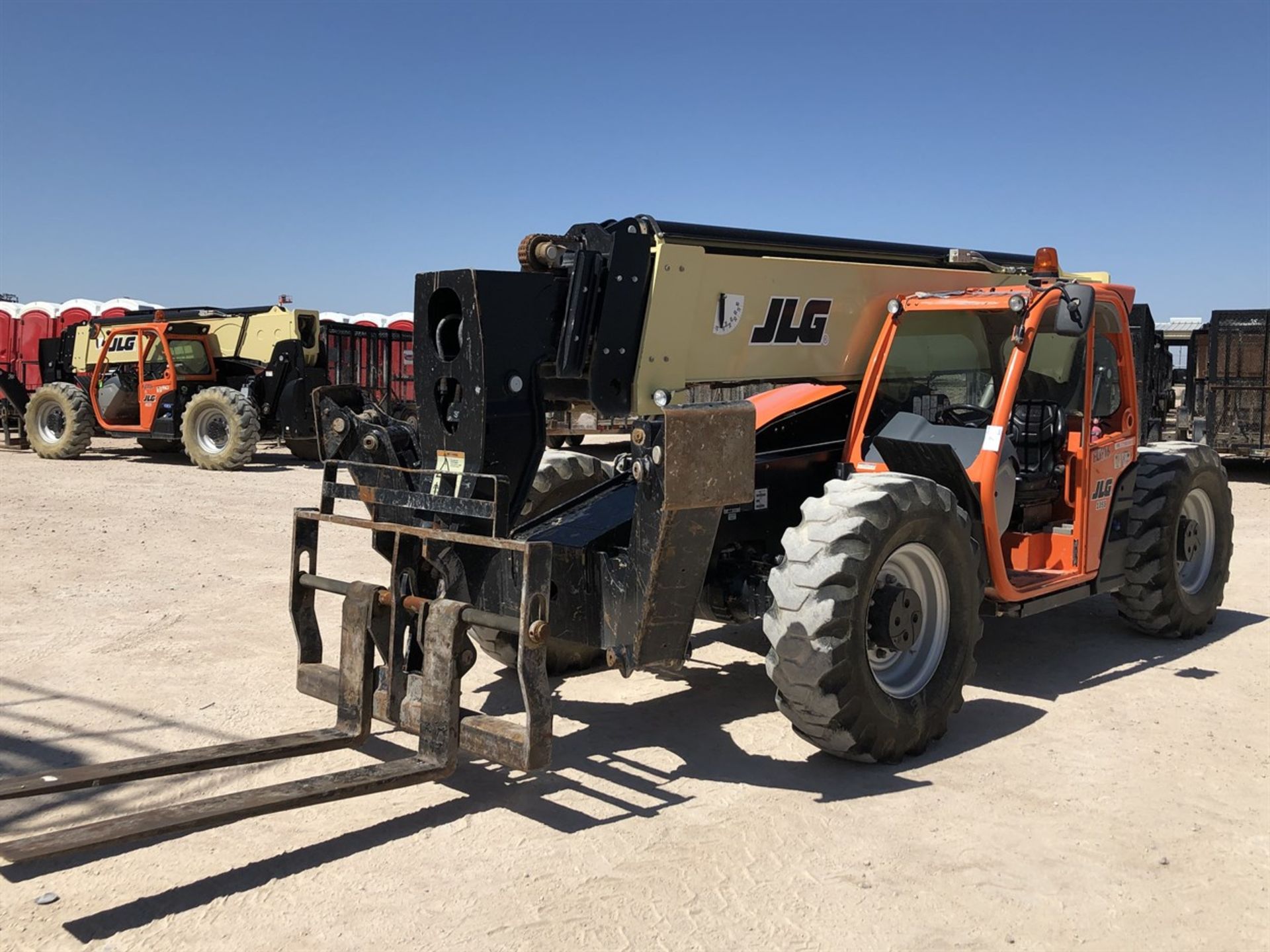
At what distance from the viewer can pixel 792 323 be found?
562 cm

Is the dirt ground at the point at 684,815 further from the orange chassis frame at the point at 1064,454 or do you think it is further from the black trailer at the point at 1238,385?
the black trailer at the point at 1238,385

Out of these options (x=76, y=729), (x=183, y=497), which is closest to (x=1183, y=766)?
(x=76, y=729)

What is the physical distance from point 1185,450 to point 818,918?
16.2 feet

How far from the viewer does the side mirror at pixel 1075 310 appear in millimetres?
5574

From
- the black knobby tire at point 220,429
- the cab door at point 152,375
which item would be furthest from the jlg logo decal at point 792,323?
the cab door at point 152,375

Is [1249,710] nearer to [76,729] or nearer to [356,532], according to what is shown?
[76,729]

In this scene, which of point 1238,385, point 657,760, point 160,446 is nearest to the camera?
point 657,760

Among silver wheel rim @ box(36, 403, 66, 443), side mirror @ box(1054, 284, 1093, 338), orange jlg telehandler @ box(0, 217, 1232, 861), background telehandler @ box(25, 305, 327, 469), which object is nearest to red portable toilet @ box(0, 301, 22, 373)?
silver wheel rim @ box(36, 403, 66, 443)

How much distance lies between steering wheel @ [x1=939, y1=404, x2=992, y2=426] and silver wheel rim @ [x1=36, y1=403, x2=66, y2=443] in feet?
56.7

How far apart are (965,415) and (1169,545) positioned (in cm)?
166

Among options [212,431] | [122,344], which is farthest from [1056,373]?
[122,344]

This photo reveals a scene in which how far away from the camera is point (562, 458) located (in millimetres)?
6344

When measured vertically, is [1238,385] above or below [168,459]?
above

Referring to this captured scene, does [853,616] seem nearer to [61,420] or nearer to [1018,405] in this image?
[1018,405]
